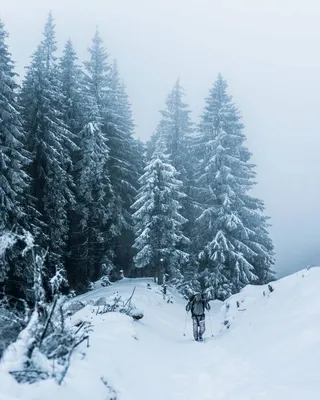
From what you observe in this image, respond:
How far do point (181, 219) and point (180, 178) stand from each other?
4.51m

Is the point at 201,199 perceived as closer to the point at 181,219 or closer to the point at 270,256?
the point at 181,219

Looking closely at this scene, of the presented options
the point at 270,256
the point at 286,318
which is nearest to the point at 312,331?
the point at 286,318

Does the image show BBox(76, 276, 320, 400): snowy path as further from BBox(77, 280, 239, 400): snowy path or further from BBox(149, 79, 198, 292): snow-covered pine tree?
BBox(149, 79, 198, 292): snow-covered pine tree

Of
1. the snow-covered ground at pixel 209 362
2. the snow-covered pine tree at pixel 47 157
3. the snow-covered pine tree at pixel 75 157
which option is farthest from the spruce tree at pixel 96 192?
the snow-covered ground at pixel 209 362

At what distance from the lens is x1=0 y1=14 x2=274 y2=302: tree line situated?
21.7m

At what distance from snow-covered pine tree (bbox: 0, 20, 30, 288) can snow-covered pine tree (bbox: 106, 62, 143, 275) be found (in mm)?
9224

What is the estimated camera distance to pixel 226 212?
24.2 metres

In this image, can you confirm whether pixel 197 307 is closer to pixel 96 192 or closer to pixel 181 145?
pixel 96 192

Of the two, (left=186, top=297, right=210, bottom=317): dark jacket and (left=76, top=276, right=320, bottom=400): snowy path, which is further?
(left=186, top=297, right=210, bottom=317): dark jacket

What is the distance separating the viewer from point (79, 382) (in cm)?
484

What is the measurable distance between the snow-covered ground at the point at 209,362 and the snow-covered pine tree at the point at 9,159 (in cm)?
789

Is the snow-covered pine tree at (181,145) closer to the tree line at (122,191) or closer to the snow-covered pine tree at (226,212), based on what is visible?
the tree line at (122,191)

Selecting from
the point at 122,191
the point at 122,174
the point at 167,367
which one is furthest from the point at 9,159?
the point at 167,367

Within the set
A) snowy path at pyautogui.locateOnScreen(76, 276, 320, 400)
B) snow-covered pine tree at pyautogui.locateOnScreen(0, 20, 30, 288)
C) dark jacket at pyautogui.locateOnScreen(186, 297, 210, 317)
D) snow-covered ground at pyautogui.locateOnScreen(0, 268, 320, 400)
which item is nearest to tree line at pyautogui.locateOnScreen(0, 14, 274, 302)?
snow-covered pine tree at pyautogui.locateOnScreen(0, 20, 30, 288)
